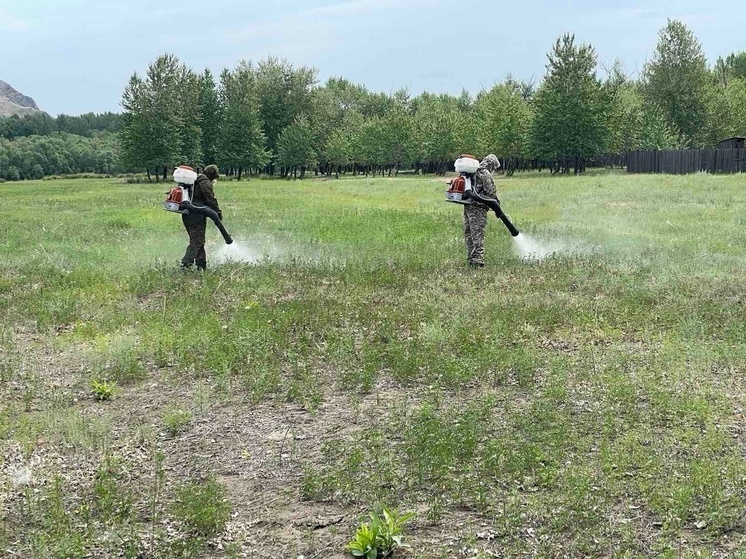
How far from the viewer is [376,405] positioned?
6.91m

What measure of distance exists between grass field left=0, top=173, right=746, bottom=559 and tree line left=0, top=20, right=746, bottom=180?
5211cm

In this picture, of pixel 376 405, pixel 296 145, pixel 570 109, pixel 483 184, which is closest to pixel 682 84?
pixel 570 109

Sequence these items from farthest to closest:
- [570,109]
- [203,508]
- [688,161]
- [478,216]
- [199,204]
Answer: [570,109] < [688,161] < [478,216] < [199,204] < [203,508]

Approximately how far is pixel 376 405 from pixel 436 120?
254ft

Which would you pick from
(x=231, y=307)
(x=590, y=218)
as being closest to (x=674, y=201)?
(x=590, y=218)

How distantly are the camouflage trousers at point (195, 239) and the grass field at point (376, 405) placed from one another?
44 cm

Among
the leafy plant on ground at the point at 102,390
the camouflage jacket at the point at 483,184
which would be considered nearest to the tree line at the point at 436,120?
the camouflage jacket at the point at 483,184

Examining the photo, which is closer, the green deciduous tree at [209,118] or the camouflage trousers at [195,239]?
the camouflage trousers at [195,239]

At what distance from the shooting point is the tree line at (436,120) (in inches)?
2484

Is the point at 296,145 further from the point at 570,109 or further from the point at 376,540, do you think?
the point at 376,540

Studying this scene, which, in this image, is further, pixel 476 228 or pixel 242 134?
pixel 242 134

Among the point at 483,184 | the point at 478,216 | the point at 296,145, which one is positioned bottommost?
the point at 478,216

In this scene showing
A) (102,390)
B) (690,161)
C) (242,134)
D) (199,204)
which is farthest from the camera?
(242,134)

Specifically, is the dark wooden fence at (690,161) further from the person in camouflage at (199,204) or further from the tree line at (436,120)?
the person in camouflage at (199,204)
